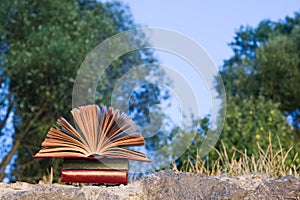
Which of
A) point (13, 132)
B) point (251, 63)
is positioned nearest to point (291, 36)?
point (251, 63)

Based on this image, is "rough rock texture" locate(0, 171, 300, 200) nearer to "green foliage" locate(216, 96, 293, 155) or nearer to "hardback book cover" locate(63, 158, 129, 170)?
"hardback book cover" locate(63, 158, 129, 170)

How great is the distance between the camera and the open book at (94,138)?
7.73 feet

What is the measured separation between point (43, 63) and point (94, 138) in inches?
243

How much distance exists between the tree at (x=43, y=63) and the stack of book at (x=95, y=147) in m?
5.67

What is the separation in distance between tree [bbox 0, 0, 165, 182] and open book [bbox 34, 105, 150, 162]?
5661 mm

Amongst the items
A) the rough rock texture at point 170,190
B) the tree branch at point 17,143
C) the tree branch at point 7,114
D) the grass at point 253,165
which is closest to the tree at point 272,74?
the tree branch at point 17,143

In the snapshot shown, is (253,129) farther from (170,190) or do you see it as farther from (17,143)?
(170,190)

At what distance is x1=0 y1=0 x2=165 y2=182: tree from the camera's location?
826 cm

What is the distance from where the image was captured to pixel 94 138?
237 cm

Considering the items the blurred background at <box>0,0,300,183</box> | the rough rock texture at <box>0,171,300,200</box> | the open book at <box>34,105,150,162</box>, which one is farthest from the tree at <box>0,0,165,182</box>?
the rough rock texture at <box>0,171,300,200</box>

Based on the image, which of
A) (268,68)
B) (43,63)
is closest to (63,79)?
(43,63)

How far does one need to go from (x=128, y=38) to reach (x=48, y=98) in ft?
5.81

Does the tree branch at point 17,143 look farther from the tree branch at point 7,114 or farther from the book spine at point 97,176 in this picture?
the book spine at point 97,176

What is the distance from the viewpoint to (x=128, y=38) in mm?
8742
